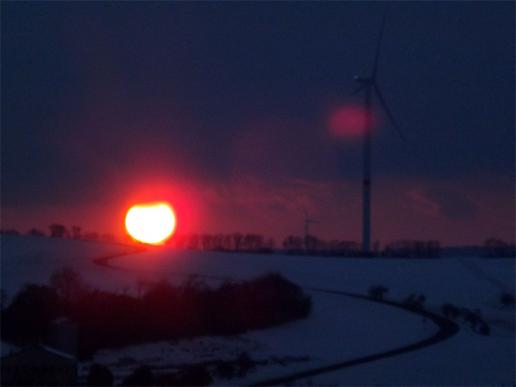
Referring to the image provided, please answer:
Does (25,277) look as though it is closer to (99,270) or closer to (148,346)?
(99,270)

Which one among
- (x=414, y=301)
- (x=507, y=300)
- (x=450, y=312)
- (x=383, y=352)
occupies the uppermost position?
(x=507, y=300)

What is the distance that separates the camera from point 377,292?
53562 mm

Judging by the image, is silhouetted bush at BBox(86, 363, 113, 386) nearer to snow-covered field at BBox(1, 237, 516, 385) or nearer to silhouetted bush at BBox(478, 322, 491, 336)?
snow-covered field at BBox(1, 237, 516, 385)

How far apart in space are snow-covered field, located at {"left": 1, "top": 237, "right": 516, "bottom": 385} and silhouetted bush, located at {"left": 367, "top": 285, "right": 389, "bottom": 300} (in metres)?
0.67

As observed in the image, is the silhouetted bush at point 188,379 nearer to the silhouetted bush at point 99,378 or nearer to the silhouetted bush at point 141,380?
the silhouetted bush at point 141,380

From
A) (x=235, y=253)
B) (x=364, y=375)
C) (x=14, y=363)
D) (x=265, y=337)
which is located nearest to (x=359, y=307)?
(x=265, y=337)

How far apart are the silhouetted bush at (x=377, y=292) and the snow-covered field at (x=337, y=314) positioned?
2.20 ft

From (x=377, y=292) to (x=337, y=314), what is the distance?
1146cm

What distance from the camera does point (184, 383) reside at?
2109cm

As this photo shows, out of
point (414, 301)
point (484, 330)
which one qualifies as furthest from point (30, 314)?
point (414, 301)

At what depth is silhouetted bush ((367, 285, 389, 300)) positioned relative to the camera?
52.8 m

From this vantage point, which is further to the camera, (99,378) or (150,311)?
(150,311)

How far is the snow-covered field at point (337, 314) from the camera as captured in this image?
994 inches

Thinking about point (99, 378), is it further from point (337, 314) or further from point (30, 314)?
point (337, 314)
